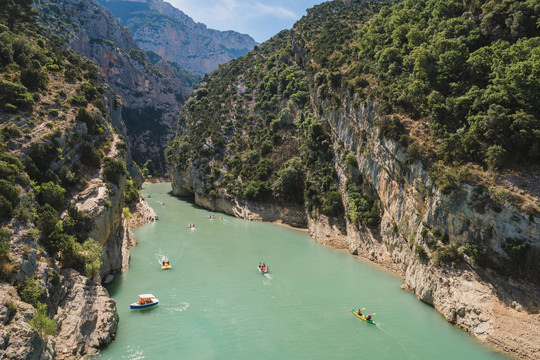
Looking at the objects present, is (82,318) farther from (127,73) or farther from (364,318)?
(127,73)

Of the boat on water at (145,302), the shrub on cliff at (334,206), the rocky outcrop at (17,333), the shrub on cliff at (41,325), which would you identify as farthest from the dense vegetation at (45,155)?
the shrub on cliff at (334,206)

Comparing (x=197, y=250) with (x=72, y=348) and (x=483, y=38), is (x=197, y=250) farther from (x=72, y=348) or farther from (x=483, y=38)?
(x=483, y=38)

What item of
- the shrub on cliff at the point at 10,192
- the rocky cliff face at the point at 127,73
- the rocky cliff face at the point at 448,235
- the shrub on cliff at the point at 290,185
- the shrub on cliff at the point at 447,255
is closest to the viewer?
the shrub on cliff at the point at 10,192

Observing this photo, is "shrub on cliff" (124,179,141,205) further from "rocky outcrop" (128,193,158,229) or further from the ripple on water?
the ripple on water

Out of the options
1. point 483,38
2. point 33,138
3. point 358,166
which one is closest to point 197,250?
point 33,138

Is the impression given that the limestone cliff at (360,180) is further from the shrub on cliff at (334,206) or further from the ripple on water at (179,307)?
the ripple on water at (179,307)
